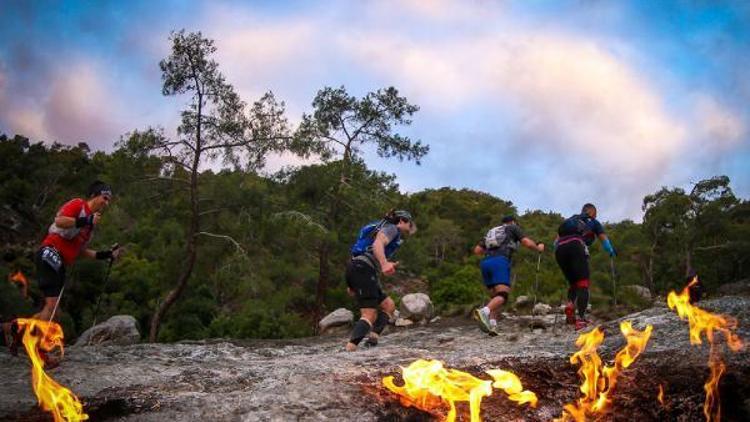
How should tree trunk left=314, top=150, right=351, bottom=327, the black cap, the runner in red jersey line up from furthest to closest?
1. tree trunk left=314, top=150, right=351, bottom=327
2. the black cap
3. the runner in red jersey

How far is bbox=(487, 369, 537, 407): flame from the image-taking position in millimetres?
3963

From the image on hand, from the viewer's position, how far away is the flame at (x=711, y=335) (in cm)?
382

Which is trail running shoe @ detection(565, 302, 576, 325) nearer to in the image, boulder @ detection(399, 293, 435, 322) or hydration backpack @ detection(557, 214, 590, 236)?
hydration backpack @ detection(557, 214, 590, 236)

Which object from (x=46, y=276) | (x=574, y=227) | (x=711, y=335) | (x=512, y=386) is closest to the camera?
(x=512, y=386)

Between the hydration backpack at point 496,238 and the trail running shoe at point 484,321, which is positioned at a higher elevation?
the hydration backpack at point 496,238

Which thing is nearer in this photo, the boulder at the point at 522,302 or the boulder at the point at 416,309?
the boulder at the point at 522,302

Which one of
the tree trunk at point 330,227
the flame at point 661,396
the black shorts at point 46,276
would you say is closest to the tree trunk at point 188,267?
the tree trunk at point 330,227

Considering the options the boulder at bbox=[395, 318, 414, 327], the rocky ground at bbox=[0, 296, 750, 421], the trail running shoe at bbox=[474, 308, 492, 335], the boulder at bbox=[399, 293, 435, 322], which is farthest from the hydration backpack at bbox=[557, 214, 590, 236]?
the boulder at bbox=[399, 293, 435, 322]

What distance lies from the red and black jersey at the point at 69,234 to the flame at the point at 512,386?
14.7 ft

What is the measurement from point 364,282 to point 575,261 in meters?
3.51

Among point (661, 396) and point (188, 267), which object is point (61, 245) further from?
point (188, 267)

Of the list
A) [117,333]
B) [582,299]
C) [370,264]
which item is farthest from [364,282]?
[117,333]

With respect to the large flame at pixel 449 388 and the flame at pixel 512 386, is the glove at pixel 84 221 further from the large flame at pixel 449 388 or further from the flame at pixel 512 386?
the flame at pixel 512 386

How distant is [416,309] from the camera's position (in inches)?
573
